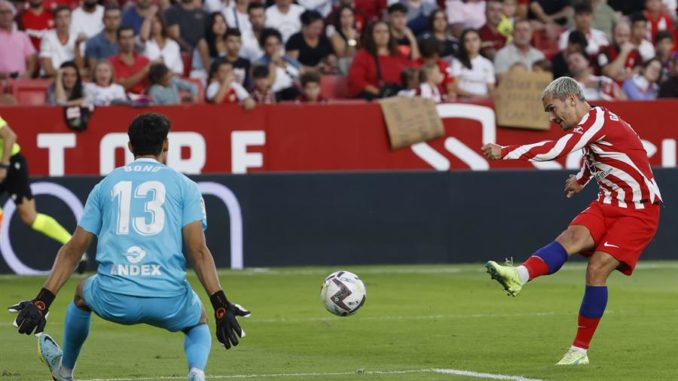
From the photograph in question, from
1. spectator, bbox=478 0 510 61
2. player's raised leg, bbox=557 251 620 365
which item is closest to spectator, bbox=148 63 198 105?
spectator, bbox=478 0 510 61

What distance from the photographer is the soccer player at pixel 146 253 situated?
790cm

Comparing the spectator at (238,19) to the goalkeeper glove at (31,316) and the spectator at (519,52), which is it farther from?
the goalkeeper glove at (31,316)

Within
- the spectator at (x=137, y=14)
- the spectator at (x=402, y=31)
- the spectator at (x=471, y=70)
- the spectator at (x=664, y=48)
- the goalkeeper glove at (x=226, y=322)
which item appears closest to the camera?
the goalkeeper glove at (x=226, y=322)

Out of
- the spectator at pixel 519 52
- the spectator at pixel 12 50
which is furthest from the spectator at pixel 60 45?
the spectator at pixel 519 52

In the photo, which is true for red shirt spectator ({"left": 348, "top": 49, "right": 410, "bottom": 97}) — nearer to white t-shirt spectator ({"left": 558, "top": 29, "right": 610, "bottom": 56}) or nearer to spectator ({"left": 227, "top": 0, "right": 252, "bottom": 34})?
spectator ({"left": 227, "top": 0, "right": 252, "bottom": 34})

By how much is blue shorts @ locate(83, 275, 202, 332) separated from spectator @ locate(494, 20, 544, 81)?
13386 mm

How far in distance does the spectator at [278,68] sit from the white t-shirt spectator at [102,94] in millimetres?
1999

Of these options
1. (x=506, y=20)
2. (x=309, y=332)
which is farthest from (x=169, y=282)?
(x=506, y=20)

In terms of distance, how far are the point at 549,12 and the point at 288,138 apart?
607cm

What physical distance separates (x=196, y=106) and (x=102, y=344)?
7.62m

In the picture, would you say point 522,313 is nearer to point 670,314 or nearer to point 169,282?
point 670,314

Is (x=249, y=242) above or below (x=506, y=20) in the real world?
below

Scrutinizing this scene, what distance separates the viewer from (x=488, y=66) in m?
20.6

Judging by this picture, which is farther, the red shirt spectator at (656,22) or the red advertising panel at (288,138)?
the red shirt spectator at (656,22)
